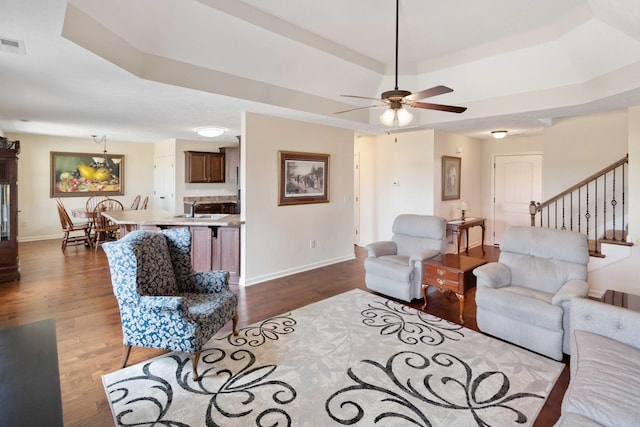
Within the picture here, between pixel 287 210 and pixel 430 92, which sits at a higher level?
pixel 430 92

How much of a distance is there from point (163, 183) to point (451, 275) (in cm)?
749

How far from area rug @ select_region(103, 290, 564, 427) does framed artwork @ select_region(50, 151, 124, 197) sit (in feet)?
23.7

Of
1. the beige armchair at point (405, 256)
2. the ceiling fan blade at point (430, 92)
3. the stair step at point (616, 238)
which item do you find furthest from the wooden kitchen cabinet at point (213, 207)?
the stair step at point (616, 238)

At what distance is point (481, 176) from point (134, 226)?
7097 millimetres

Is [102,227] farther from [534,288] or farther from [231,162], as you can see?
[534,288]

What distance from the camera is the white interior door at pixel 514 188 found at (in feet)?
22.7

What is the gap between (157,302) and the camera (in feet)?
7.83

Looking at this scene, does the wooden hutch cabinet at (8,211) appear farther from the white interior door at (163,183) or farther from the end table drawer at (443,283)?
the end table drawer at (443,283)

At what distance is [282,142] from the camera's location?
5.03m

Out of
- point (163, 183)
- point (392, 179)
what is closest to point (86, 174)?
point (163, 183)

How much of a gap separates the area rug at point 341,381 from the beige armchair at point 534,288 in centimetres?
16

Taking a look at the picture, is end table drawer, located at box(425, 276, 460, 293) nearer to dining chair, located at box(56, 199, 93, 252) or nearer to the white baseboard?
the white baseboard

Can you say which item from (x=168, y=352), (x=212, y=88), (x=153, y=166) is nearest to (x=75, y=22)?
(x=212, y=88)

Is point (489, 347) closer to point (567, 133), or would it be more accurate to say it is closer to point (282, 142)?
point (282, 142)
